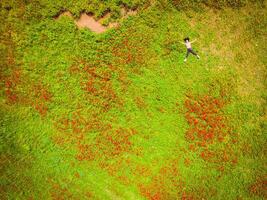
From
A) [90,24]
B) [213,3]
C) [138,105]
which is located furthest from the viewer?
[138,105]

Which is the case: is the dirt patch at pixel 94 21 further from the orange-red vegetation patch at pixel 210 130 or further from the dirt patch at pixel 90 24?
the orange-red vegetation patch at pixel 210 130

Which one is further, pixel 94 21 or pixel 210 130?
pixel 210 130

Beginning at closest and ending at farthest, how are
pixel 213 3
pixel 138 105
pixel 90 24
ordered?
1. pixel 90 24
2. pixel 213 3
3. pixel 138 105

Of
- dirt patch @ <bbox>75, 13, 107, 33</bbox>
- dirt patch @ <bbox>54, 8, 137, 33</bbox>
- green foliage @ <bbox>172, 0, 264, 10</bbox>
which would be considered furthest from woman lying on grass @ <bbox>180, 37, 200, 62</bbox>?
dirt patch @ <bbox>75, 13, 107, 33</bbox>

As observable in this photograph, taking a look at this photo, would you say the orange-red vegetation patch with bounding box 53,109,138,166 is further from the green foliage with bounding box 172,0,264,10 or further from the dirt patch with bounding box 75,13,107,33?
the green foliage with bounding box 172,0,264,10

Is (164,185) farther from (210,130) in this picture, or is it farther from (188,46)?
(188,46)

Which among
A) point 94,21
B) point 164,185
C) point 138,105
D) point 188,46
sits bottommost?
point 164,185

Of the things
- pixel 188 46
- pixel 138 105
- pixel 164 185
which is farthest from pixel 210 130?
pixel 188 46

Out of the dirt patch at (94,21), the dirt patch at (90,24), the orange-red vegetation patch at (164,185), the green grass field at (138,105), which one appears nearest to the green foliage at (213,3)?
the green grass field at (138,105)

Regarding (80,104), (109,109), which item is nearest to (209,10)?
(109,109)
